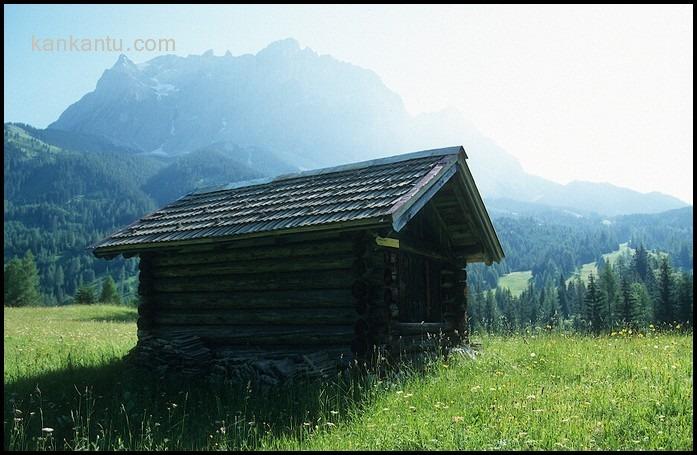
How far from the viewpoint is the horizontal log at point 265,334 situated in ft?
33.3

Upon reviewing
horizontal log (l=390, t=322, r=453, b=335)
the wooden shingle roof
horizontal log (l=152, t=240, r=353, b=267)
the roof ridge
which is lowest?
horizontal log (l=390, t=322, r=453, b=335)

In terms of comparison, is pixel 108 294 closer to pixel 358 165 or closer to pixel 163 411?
pixel 358 165

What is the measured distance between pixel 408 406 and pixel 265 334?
14.2 feet

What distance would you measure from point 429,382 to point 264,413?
8.15ft

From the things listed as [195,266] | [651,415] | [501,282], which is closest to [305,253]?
[195,266]

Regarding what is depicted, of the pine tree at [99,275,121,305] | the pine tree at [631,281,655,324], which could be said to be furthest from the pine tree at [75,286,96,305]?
the pine tree at [631,281,655,324]

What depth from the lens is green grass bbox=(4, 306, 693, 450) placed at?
19.6 feet

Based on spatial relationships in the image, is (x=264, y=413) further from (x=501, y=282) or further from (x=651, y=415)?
(x=501, y=282)

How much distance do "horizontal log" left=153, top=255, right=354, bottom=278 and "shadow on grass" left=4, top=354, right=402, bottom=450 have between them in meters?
2.15

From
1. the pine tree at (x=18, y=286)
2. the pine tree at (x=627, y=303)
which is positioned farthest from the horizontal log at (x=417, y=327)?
the pine tree at (x=18, y=286)

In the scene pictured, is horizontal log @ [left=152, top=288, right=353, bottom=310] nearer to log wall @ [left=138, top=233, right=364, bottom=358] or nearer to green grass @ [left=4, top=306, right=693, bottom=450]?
log wall @ [left=138, top=233, right=364, bottom=358]

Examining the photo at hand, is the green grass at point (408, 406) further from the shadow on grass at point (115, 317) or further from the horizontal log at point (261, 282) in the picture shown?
the shadow on grass at point (115, 317)

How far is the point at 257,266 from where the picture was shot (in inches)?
445

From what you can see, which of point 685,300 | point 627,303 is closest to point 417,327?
point 627,303
